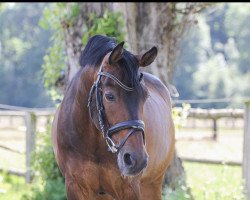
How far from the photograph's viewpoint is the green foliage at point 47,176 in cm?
699

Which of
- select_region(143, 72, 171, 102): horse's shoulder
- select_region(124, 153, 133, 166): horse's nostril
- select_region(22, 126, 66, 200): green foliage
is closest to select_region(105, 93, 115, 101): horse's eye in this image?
select_region(124, 153, 133, 166): horse's nostril

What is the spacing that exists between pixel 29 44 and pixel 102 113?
51537mm

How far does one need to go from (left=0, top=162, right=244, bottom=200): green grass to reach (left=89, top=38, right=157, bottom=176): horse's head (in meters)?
1.06

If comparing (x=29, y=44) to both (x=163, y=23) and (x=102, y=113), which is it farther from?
(x=102, y=113)

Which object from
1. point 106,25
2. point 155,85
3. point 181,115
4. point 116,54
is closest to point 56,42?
point 106,25

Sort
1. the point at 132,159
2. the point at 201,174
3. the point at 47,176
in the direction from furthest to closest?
the point at 201,174
the point at 47,176
the point at 132,159

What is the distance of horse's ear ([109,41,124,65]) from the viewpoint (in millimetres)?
4058

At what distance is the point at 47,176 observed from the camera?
24.1ft

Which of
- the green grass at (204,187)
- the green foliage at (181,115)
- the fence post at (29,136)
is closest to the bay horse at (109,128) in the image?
the green grass at (204,187)

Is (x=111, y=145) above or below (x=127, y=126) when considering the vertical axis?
below

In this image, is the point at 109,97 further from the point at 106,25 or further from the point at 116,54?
the point at 106,25

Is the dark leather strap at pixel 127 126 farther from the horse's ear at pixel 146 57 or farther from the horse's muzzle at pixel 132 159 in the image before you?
the horse's ear at pixel 146 57

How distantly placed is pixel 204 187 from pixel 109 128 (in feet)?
8.90

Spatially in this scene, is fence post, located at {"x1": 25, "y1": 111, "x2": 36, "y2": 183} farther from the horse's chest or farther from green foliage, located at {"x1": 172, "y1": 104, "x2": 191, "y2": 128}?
the horse's chest
